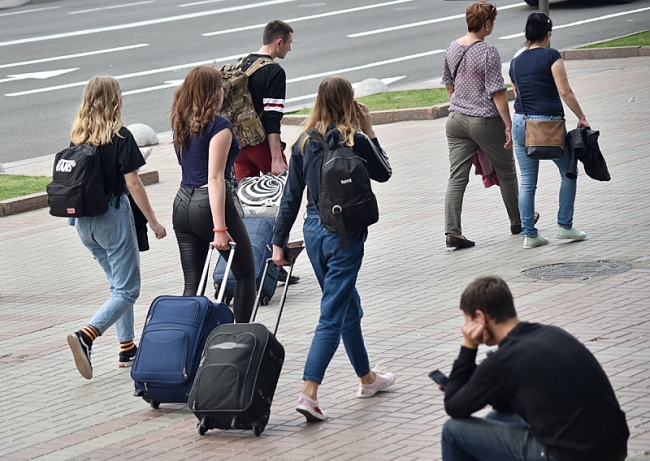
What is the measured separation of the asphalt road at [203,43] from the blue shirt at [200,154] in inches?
407

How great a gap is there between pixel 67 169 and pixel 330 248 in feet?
6.50

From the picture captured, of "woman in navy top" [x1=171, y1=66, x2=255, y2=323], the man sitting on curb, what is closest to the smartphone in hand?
the man sitting on curb

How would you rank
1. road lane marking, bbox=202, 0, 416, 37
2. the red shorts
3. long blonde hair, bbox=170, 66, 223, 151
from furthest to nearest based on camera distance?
road lane marking, bbox=202, 0, 416, 37, the red shorts, long blonde hair, bbox=170, 66, 223, 151

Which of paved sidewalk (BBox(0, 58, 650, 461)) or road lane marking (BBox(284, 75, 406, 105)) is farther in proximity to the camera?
road lane marking (BBox(284, 75, 406, 105))

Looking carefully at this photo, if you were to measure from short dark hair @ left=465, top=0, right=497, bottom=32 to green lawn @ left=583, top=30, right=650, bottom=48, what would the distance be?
11979mm

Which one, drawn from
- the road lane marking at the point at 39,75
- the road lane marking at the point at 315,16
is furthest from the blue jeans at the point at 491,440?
the road lane marking at the point at 315,16

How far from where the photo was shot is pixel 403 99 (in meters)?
18.2

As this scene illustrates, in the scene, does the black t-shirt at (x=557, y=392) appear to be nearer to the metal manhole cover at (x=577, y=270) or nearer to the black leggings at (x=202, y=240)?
the black leggings at (x=202, y=240)

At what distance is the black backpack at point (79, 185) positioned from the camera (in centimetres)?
713

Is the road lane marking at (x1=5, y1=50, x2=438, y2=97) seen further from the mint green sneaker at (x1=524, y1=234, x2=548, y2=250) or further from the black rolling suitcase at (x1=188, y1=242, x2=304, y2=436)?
the black rolling suitcase at (x1=188, y1=242, x2=304, y2=436)

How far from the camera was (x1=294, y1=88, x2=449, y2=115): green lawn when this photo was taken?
17.8 metres

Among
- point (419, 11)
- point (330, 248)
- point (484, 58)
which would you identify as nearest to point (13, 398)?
point (330, 248)

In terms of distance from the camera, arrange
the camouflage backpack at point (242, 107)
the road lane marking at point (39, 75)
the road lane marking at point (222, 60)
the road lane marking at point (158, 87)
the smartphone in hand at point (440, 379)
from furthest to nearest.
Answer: the road lane marking at point (39, 75) < the road lane marking at point (222, 60) < the road lane marking at point (158, 87) < the camouflage backpack at point (242, 107) < the smartphone in hand at point (440, 379)

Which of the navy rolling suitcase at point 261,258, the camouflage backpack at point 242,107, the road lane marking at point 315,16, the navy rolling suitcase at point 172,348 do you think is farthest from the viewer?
the road lane marking at point 315,16
